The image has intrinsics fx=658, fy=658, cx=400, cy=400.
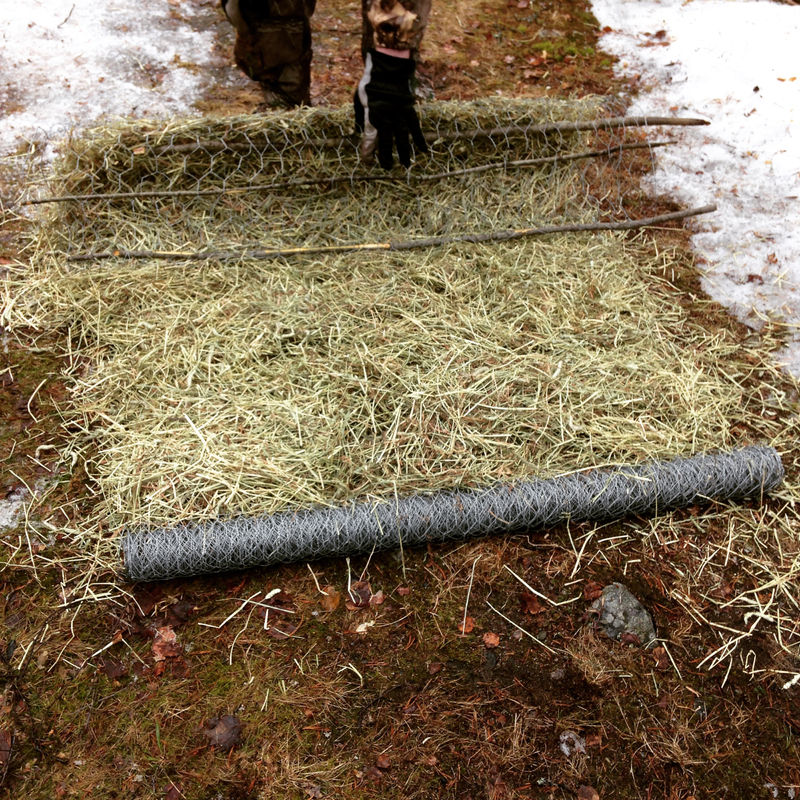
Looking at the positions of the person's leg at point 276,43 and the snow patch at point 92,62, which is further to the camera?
the snow patch at point 92,62

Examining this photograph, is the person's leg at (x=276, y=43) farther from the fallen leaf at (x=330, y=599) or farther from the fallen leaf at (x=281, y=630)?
the fallen leaf at (x=281, y=630)

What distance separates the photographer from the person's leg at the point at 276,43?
4.47 meters

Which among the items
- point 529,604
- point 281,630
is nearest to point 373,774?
point 281,630

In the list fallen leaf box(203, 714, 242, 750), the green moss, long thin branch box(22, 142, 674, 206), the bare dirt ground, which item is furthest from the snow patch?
fallen leaf box(203, 714, 242, 750)

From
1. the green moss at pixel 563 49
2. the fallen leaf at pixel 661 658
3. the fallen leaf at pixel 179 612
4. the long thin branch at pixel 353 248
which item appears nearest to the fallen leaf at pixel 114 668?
the fallen leaf at pixel 179 612

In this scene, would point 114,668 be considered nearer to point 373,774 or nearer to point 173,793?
point 173,793

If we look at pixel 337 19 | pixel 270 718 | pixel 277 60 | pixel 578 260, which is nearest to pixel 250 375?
pixel 270 718

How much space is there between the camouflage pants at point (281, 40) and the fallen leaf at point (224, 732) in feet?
11.8

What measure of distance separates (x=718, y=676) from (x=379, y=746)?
1490 millimetres

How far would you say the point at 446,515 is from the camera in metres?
3.00

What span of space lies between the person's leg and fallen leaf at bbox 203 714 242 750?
14.0ft

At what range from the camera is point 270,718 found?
2602mm

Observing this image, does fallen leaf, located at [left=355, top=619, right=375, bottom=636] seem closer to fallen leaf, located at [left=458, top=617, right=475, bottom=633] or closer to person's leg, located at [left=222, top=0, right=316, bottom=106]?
fallen leaf, located at [left=458, top=617, right=475, bottom=633]

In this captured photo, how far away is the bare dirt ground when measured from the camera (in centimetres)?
249
